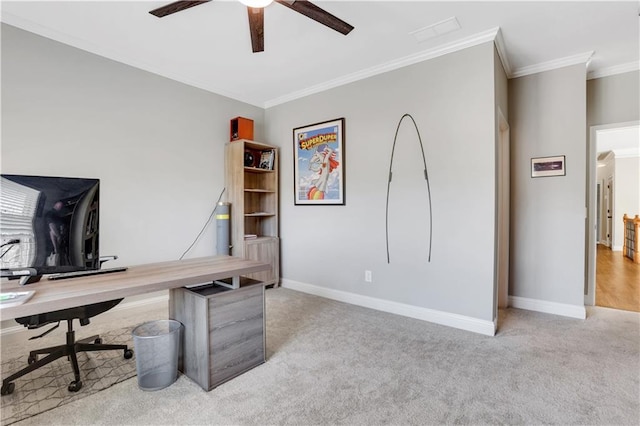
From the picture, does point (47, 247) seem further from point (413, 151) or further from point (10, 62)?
point (413, 151)

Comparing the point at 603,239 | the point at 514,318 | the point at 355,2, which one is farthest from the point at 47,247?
the point at 603,239

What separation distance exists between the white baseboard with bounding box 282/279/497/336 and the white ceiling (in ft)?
8.08

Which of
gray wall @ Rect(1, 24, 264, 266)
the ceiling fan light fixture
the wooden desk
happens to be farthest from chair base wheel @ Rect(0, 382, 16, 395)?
the ceiling fan light fixture

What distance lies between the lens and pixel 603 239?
8797 mm

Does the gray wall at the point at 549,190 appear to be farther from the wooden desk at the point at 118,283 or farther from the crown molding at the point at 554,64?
the wooden desk at the point at 118,283

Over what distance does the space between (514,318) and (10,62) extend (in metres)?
5.04

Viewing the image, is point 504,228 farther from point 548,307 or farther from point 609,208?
point 609,208

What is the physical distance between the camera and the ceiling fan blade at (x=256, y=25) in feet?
6.12

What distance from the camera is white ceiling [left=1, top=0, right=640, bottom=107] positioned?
2.32 metres

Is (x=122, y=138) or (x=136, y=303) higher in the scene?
(x=122, y=138)

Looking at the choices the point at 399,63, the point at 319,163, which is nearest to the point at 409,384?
the point at 319,163

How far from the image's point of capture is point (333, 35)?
269cm

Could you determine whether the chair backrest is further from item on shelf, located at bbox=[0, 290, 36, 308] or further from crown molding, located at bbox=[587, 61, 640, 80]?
crown molding, located at bbox=[587, 61, 640, 80]

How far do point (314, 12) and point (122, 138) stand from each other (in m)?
2.36
